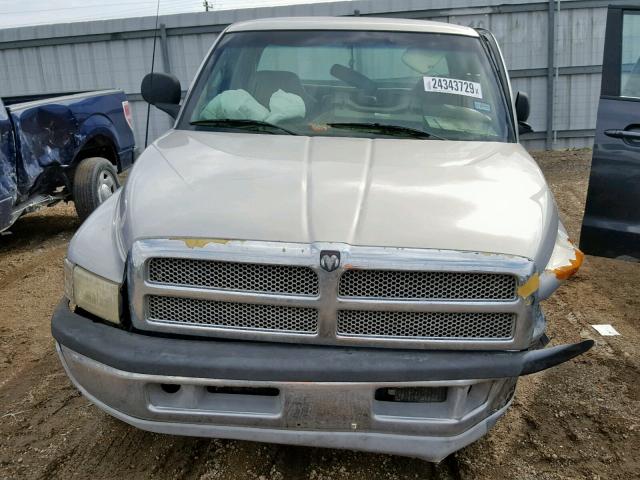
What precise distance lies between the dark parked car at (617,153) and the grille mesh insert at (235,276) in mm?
2122

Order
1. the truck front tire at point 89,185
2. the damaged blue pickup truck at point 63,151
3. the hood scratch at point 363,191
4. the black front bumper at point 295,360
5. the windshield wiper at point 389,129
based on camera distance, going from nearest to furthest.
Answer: the black front bumper at point 295,360 → the hood scratch at point 363,191 → the windshield wiper at point 389,129 → the damaged blue pickup truck at point 63,151 → the truck front tire at point 89,185

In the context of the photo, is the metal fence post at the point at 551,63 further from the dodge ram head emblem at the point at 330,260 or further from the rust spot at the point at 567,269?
the dodge ram head emblem at the point at 330,260

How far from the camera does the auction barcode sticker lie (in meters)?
3.60

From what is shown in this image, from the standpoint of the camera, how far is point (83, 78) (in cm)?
1231

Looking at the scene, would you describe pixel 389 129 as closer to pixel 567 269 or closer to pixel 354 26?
pixel 354 26

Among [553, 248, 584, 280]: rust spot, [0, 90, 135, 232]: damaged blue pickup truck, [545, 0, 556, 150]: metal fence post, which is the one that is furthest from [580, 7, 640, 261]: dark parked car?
[545, 0, 556, 150]: metal fence post

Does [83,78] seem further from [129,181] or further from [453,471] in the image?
[453,471]

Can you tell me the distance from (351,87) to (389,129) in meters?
0.47

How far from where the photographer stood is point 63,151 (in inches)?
249

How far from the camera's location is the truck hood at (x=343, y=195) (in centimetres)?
230

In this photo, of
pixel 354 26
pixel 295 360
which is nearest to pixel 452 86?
pixel 354 26

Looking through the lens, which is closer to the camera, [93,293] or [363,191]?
[93,293]

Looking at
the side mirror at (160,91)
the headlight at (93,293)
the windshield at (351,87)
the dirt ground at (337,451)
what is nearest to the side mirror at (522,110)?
the windshield at (351,87)

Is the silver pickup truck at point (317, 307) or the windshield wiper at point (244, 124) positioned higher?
the windshield wiper at point (244, 124)
